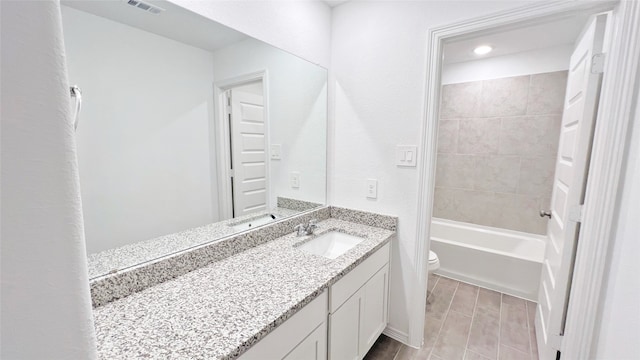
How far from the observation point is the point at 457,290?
253cm

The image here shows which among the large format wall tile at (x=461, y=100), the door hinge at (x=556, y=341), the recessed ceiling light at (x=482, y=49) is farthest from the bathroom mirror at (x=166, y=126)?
the large format wall tile at (x=461, y=100)

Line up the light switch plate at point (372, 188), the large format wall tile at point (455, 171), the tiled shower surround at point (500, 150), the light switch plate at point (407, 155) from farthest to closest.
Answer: the large format wall tile at point (455, 171) → the tiled shower surround at point (500, 150) → the light switch plate at point (372, 188) → the light switch plate at point (407, 155)

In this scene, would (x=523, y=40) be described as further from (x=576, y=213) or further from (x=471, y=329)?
(x=471, y=329)

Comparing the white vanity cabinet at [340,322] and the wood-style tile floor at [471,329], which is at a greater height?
the white vanity cabinet at [340,322]

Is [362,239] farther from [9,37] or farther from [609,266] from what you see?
[9,37]

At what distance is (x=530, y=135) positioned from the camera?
8.98 feet

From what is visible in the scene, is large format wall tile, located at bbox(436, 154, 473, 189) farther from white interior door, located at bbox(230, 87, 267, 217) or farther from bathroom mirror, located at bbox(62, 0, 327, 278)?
white interior door, located at bbox(230, 87, 267, 217)

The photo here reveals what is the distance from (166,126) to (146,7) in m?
0.45

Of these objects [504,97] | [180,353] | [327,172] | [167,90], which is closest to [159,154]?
[167,90]

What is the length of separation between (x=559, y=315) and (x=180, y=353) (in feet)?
5.94

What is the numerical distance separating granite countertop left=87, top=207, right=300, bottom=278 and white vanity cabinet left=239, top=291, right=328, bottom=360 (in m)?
0.57

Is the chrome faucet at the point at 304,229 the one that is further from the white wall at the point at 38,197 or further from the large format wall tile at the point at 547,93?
the large format wall tile at the point at 547,93

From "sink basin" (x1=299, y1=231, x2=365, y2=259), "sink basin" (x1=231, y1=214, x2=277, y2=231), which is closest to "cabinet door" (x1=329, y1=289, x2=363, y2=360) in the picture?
"sink basin" (x1=299, y1=231, x2=365, y2=259)

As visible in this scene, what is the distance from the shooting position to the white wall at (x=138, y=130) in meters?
0.91
